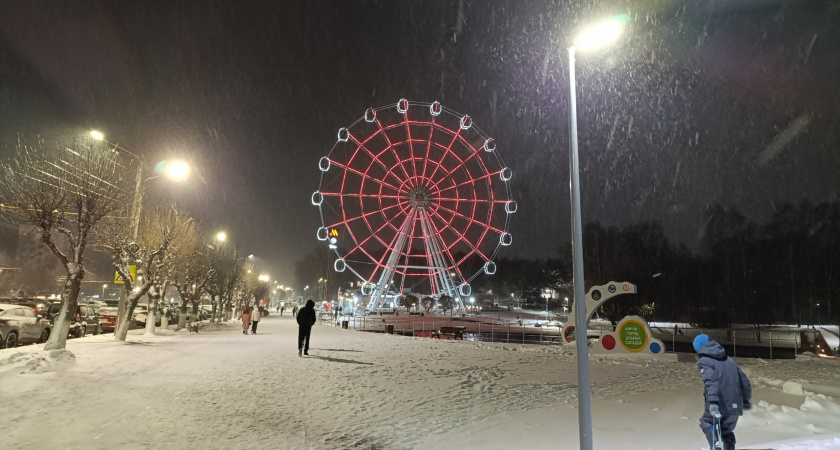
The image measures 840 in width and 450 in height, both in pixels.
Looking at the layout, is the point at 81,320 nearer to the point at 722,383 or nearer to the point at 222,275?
the point at 222,275

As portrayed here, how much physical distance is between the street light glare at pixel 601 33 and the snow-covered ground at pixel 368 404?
4.90 m

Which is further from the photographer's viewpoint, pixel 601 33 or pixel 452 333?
pixel 452 333

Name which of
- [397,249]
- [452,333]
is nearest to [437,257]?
[397,249]

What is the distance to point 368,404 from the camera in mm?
9195

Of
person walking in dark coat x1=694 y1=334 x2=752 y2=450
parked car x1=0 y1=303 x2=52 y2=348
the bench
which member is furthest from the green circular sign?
parked car x1=0 y1=303 x2=52 y2=348

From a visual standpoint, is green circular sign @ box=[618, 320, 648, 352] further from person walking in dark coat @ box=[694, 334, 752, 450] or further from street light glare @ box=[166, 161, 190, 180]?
street light glare @ box=[166, 161, 190, 180]

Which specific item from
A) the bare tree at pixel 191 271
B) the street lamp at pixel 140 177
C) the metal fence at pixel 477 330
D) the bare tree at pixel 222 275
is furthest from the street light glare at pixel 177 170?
the bare tree at pixel 222 275

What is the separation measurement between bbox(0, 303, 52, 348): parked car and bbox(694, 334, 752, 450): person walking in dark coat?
19906 mm

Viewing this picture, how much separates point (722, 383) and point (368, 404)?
227 inches

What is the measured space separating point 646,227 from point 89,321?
49.4 meters

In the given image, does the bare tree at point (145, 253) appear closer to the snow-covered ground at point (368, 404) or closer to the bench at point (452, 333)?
the snow-covered ground at point (368, 404)

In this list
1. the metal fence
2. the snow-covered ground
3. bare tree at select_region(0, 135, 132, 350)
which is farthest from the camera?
the metal fence

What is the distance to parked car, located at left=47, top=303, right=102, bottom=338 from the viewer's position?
74.1ft

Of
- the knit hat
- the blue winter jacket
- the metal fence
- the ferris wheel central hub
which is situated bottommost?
the metal fence
